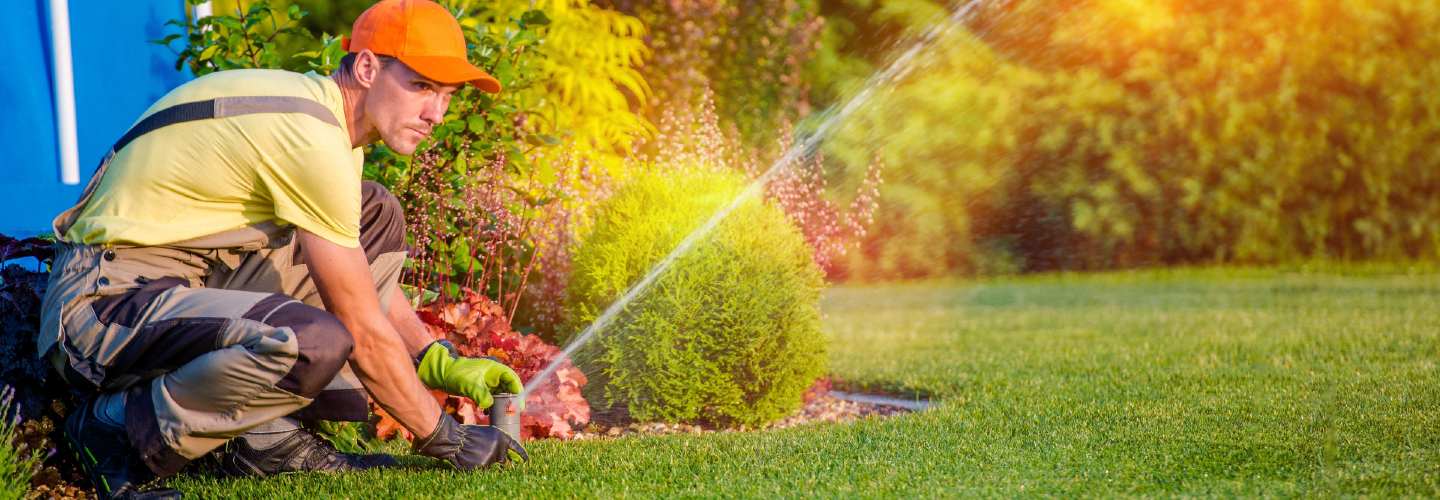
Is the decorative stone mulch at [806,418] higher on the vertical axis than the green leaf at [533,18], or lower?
lower

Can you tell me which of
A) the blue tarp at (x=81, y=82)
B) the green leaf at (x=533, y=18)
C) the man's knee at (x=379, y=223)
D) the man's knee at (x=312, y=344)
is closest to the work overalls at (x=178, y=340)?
the man's knee at (x=312, y=344)

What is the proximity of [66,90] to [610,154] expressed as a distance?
2.99 meters

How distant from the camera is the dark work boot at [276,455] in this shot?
364 cm

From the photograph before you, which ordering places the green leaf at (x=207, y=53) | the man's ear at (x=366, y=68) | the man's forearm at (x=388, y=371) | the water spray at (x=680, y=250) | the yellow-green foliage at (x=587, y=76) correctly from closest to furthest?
the man's forearm at (x=388, y=371), the man's ear at (x=366, y=68), the water spray at (x=680, y=250), the green leaf at (x=207, y=53), the yellow-green foliage at (x=587, y=76)

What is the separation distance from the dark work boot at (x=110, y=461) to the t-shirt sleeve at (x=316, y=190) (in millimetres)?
652

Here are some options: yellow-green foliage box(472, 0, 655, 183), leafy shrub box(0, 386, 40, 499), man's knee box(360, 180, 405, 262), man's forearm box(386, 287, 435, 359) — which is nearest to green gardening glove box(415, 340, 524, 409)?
man's forearm box(386, 287, 435, 359)

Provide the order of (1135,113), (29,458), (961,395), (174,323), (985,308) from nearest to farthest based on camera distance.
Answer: (174,323)
(29,458)
(961,395)
(985,308)
(1135,113)

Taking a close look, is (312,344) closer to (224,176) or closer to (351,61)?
(224,176)

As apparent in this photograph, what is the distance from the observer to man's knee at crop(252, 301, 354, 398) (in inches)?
123

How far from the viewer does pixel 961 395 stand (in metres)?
5.21

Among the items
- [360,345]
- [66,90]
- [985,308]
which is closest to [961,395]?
[360,345]

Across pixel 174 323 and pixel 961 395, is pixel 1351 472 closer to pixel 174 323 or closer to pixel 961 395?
pixel 961 395

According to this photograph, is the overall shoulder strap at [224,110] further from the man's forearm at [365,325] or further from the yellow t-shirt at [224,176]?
the man's forearm at [365,325]

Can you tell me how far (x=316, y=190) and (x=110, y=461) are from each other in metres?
0.82
